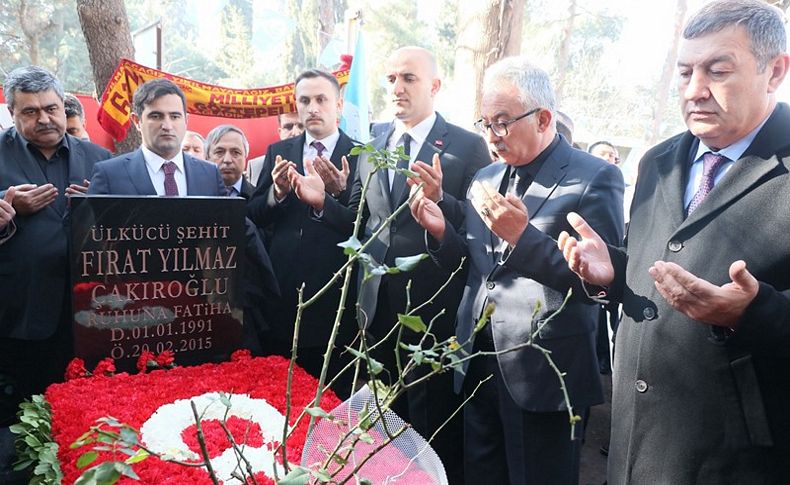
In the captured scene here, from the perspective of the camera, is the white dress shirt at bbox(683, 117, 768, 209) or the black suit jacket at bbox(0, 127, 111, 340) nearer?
the white dress shirt at bbox(683, 117, 768, 209)

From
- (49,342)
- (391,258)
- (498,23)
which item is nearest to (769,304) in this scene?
(391,258)

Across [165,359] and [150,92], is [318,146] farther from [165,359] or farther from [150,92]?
[165,359]

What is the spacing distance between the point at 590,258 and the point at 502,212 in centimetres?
31

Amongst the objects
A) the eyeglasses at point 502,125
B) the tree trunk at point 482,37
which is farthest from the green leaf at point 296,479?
the tree trunk at point 482,37

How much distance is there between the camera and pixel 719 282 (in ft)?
4.89

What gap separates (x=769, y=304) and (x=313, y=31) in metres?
34.1

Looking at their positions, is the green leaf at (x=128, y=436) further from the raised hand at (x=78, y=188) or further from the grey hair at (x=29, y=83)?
the grey hair at (x=29, y=83)

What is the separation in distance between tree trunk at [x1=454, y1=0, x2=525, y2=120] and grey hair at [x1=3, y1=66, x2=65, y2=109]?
3.99 m

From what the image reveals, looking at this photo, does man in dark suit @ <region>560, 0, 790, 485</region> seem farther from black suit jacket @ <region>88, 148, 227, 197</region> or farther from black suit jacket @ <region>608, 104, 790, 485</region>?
black suit jacket @ <region>88, 148, 227, 197</region>

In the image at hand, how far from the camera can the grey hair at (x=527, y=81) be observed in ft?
7.30

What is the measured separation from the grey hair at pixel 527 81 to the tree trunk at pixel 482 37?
3.86 metres

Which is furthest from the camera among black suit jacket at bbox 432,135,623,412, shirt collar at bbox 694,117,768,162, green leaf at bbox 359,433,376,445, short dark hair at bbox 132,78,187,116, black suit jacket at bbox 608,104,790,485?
short dark hair at bbox 132,78,187,116

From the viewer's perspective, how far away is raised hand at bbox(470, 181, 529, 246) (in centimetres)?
193

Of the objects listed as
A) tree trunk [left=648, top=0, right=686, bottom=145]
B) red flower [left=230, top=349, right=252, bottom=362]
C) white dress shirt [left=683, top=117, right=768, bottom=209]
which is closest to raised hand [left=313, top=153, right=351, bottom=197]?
red flower [left=230, top=349, right=252, bottom=362]
